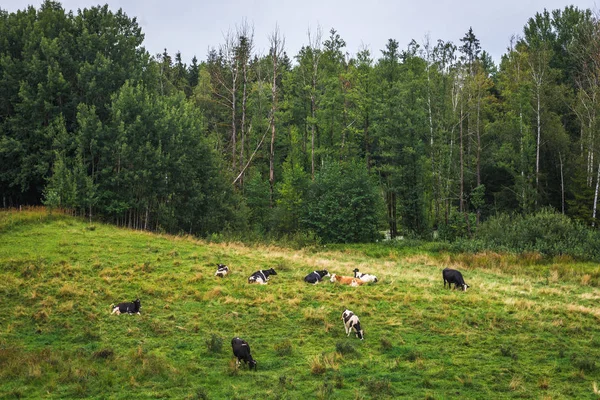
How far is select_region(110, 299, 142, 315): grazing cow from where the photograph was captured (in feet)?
60.6

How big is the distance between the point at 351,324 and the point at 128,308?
8.31 meters

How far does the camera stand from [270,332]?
17.2 meters

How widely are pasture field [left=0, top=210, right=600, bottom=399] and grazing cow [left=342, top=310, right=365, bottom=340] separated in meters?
0.37

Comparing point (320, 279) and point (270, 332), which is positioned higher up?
point (320, 279)

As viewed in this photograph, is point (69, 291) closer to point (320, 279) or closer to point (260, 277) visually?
point (260, 277)

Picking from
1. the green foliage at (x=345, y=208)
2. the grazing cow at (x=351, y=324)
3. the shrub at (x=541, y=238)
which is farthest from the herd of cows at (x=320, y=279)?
the green foliage at (x=345, y=208)

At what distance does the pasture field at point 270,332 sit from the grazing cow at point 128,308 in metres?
0.36

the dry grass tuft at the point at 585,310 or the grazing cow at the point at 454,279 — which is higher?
the grazing cow at the point at 454,279

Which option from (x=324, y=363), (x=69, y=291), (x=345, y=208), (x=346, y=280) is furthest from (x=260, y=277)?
(x=345, y=208)

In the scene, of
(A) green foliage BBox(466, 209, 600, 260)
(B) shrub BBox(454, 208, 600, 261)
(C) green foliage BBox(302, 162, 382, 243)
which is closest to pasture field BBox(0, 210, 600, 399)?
(B) shrub BBox(454, 208, 600, 261)

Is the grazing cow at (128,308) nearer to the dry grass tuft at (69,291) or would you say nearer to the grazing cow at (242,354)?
the dry grass tuft at (69,291)

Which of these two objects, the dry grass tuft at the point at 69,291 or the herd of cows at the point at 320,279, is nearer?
the herd of cows at the point at 320,279

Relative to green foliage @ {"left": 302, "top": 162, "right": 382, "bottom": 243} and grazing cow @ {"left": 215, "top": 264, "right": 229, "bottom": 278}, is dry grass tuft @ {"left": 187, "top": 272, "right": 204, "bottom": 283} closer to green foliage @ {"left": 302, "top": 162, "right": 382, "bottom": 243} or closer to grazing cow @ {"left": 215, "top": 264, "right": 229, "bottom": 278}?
grazing cow @ {"left": 215, "top": 264, "right": 229, "bottom": 278}

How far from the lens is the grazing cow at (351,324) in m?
16.4
